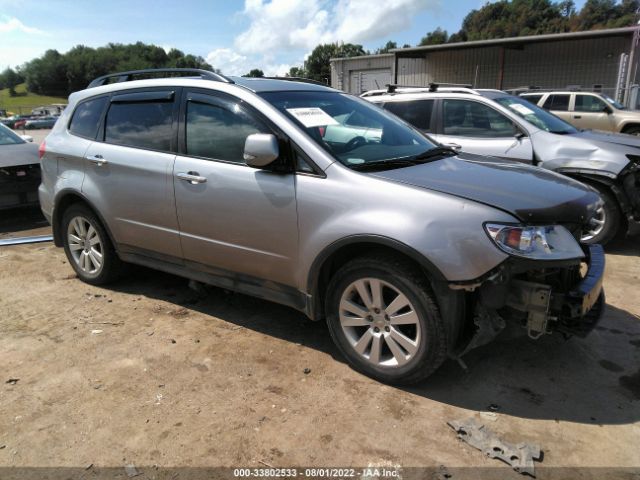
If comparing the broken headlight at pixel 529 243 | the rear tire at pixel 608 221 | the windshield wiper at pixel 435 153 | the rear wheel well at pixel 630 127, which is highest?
the windshield wiper at pixel 435 153

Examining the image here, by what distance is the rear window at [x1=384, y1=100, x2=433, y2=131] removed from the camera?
21.8 ft

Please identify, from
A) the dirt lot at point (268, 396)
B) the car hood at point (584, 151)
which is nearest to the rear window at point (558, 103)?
the car hood at point (584, 151)

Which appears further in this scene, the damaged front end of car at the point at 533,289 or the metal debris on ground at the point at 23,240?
the metal debris on ground at the point at 23,240

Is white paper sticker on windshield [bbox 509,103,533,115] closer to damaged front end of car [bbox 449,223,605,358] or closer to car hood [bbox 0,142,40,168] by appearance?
damaged front end of car [bbox 449,223,605,358]

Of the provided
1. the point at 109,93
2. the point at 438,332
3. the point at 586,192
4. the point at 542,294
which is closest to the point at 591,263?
the point at 586,192

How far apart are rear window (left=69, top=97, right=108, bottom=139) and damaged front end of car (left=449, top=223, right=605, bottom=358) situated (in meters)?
3.49

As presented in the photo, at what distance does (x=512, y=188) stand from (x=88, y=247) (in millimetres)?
3768

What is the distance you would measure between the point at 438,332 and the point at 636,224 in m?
3.85

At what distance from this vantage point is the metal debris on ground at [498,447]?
2363 millimetres

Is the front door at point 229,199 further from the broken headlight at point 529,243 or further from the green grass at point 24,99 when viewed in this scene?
the green grass at point 24,99

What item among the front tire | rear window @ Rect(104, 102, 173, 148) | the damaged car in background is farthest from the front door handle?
the damaged car in background

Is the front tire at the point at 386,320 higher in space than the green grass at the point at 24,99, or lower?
lower

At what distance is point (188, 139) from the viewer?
Result: 145 inches

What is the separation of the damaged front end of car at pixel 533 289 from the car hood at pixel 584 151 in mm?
3097
